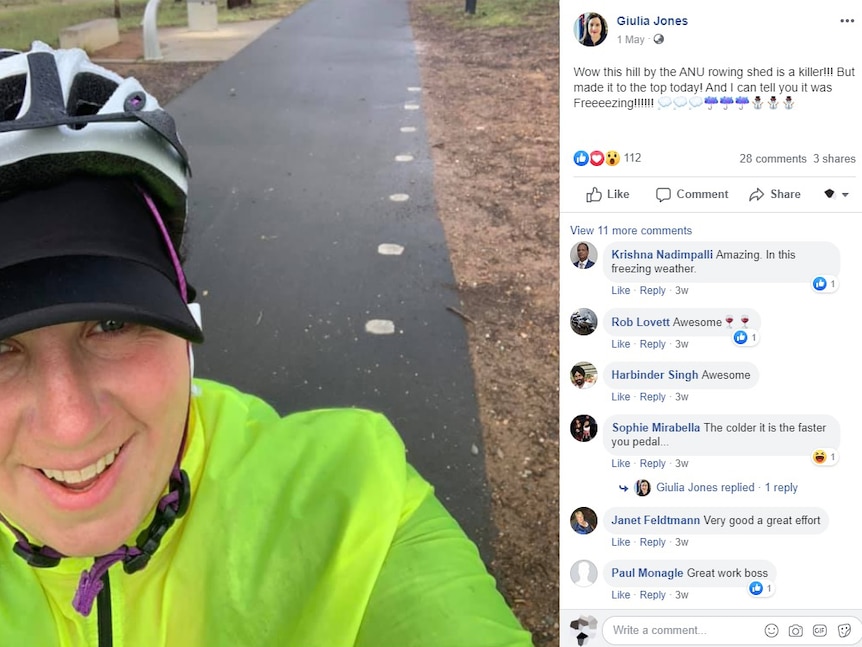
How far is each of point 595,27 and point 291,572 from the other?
964 millimetres

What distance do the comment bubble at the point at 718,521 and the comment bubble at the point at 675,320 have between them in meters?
0.26

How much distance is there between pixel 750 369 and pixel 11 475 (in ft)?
3.44

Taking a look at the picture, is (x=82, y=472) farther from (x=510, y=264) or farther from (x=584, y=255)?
(x=510, y=264)

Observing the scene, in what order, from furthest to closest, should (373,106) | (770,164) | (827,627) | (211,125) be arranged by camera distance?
(373,106), (211,125), (827,627), (770,164)

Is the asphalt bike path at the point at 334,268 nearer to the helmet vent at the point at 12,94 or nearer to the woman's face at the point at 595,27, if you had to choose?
the helmet vent at the point at 12,94

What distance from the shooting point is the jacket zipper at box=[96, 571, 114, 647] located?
1.29 meters

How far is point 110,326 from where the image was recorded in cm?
113

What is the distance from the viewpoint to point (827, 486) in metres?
1.11

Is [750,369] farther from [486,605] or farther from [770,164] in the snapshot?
[486,605]

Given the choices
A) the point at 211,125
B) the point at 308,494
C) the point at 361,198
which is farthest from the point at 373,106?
the point at 308,494

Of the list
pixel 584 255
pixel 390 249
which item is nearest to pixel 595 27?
pixel 584 255

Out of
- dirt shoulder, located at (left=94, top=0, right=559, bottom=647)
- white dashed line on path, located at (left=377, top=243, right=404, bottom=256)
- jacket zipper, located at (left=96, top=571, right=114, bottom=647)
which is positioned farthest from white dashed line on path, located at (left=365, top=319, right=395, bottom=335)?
jacket zipper, located at (left=96, top=571, right=114, bottom=647)

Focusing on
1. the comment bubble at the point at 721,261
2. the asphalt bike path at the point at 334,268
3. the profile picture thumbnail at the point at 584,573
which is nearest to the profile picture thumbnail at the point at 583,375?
the comment bubble at the point at 721,261

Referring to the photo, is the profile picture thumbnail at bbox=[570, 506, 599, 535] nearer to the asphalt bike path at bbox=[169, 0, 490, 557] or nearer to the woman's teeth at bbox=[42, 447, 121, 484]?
the woman's teeth at bbox=[42, 447, 121, 484]
